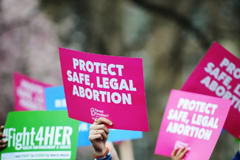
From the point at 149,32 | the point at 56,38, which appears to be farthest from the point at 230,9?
the point at 56,38

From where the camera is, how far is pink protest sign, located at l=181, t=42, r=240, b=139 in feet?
7.42

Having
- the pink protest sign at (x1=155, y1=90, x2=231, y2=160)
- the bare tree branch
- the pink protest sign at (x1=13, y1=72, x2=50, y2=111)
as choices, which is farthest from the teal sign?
the bare tree branch

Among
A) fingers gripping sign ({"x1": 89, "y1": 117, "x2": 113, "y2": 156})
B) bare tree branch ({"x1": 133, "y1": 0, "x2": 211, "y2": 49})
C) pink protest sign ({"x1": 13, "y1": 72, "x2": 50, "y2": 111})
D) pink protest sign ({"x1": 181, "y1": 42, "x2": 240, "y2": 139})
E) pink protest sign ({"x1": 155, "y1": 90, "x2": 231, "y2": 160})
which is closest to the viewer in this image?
fingers gripping sign ({"x1": 89, "y1": 117, "x2": 113, "y2": 156})

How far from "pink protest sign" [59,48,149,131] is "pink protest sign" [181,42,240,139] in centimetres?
72

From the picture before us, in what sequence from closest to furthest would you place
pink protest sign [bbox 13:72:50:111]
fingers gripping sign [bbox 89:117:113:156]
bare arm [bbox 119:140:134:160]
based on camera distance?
fingers gripping sign [bbox 89:117:113:156]
bare arm [bbox 119:140:134:160]
pink protest sign [bbox 13:72:50:111]

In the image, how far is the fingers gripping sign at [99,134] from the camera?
1641 mm

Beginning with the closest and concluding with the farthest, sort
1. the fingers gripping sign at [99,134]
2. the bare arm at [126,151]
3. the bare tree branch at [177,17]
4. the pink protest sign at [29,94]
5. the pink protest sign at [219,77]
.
A: the fingers gripping sign at [99,134], the pink protest sign at [219,77], the bare arm at [126,151], the pink protest sign at [29,94], the bare tree branch at [177,17]

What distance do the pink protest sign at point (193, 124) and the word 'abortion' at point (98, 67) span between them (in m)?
0.58

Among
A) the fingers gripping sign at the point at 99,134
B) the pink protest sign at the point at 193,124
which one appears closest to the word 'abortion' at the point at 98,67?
the fingers gripping sign at the point at 99,134

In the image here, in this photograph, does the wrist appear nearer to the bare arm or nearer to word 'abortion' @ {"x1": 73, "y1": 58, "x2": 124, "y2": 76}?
word 'abortion' @ {"x1": 73, "y1": 58, "x2": 124, "y2": 76}

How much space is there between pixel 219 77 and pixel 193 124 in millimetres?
481

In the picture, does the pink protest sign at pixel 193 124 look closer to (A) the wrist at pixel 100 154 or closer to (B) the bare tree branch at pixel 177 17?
(A) the wrist at pixel 100 154

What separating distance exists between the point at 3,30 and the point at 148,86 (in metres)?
2.50

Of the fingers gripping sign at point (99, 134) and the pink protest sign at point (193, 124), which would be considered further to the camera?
the pink protest sign at point (193, 124)
